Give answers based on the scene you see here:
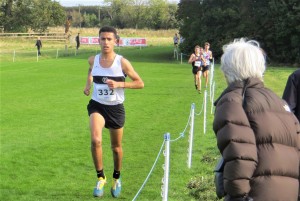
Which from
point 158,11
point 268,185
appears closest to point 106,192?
point 268,185

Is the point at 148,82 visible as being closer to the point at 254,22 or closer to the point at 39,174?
the point at 39,174

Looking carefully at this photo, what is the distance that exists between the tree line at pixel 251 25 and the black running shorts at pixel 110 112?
40540mm

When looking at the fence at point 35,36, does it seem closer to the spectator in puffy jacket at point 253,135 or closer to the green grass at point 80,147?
the green grass at point 80,147

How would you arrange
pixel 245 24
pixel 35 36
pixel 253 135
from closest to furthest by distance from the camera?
pixel 253 135
pixel 245 24
pixel 35 36

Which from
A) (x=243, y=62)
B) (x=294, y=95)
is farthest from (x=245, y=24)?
(x=243, y=62)

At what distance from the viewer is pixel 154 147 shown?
37.1 ft

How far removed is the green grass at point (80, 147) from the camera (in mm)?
7984

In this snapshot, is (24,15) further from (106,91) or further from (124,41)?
(106,91)

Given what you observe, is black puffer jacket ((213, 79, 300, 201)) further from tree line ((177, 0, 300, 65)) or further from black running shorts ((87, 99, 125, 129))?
tree line ((177, 0, 300, 65))

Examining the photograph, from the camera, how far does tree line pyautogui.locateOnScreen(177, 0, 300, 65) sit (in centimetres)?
4641

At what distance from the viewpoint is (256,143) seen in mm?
3572

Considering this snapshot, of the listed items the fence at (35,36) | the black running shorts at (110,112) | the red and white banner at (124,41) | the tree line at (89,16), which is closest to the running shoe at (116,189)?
the black running shorts at (110,112)

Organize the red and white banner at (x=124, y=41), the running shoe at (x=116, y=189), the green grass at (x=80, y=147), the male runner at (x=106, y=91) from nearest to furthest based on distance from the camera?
the male runner at (x=106, y=91) < the running shoe at (x=116, y=189) < the green grass at (x=80, y=147) < the red and white banner at (x=124, y=41)

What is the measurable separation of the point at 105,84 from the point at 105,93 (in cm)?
13
